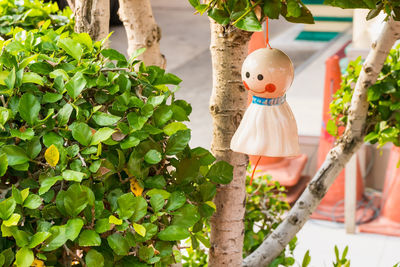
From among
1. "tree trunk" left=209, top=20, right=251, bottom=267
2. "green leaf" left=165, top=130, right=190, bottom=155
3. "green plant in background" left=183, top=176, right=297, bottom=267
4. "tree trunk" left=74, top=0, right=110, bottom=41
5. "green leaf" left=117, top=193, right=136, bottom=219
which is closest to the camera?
"green leaf" left=117, top=193, right=136, bottom=219

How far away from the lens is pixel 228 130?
53.9 inches

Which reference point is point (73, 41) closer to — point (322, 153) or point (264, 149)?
point (264, 149)

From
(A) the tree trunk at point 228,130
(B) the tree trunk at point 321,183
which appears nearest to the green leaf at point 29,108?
(A) the tree trunk at point 228,130

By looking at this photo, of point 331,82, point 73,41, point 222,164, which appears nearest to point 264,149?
point 222,164

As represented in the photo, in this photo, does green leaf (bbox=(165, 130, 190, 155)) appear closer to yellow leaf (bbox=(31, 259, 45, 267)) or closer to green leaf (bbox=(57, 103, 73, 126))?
green leaf (bbox=(57, 103, 73, 126))

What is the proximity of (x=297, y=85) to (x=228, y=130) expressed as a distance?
4.12 m

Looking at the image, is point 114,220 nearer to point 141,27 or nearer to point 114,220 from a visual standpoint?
point 114,220

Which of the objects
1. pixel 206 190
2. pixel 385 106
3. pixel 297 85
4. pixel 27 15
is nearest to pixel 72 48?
pixel 206 190

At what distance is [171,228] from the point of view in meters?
0.99

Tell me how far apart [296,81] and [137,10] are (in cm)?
417

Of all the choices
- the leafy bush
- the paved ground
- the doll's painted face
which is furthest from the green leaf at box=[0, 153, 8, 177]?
the paved ground

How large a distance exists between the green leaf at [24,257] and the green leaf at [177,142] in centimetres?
32

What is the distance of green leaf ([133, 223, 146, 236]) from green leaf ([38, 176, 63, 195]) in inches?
5.9

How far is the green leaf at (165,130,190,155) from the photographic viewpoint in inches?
41.1
